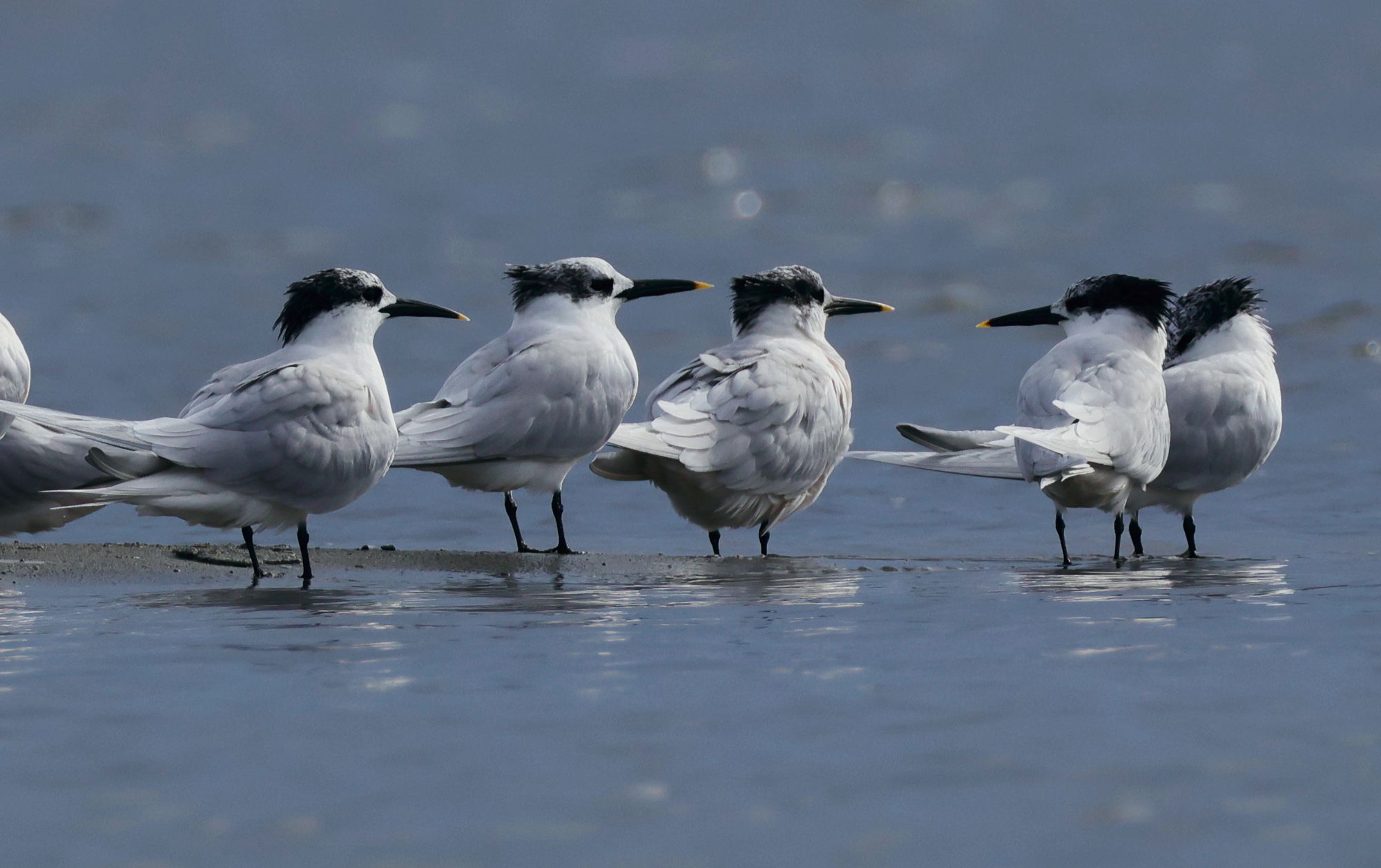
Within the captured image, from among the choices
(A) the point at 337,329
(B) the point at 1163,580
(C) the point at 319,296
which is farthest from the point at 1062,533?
(C) the point at 319,296

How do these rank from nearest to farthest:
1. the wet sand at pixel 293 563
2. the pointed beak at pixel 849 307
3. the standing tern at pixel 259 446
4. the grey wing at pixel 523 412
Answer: the standing tern at pixel 259 446, the wet sand at pixel 293 563, the grey wing at pixel 523 412, the pointed beak at pixel 849 307

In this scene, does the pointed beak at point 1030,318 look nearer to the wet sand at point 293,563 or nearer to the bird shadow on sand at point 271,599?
the wet sand at point 293,563

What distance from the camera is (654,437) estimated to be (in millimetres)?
8656

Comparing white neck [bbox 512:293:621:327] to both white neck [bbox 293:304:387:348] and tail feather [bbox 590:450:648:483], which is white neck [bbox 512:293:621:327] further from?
white neck [bbox 293:304:387:348]

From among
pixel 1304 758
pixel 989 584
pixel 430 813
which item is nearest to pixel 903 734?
pixel 1304 758

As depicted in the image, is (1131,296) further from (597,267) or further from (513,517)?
(513,517)

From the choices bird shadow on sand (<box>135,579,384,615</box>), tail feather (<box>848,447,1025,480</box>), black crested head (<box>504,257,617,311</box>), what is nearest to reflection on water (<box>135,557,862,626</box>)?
bird shadow on sand (<box>135,579,384,615</box>)

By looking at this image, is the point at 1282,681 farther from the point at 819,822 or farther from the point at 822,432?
the point at 822,432

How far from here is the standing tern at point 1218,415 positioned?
9.41 meters

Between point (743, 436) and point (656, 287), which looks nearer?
point (743, 436)

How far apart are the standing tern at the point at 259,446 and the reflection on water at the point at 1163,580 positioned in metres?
2.73

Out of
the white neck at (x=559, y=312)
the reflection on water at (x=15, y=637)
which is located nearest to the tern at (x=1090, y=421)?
the white neck at (x=559, y=312)

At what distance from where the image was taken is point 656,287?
32.8 feet

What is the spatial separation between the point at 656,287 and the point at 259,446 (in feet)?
9.41
